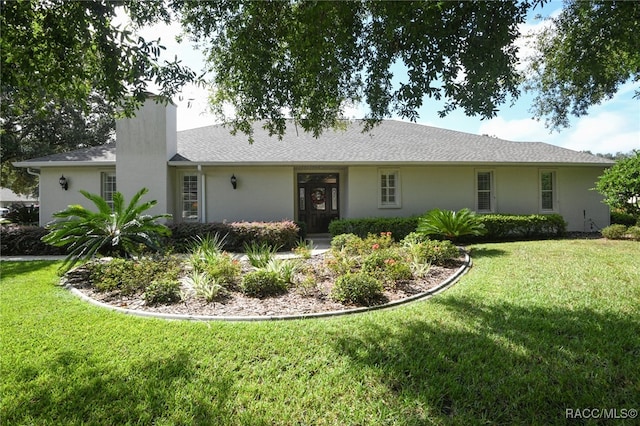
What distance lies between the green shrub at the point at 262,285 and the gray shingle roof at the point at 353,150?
24.2 ft

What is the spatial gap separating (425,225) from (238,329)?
7.84 metres

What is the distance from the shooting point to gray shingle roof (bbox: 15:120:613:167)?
1277cm

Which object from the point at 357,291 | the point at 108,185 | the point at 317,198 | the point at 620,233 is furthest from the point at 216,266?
the point at 620,233

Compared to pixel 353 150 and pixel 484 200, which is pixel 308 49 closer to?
pixel 353 150

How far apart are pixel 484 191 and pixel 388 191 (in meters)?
4.07

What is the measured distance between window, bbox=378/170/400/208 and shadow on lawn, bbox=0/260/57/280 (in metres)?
11.2

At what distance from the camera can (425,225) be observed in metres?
10.5

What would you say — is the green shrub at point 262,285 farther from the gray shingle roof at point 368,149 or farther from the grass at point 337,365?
the gray shingle roof at point 368,149

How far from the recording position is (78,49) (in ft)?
14.9

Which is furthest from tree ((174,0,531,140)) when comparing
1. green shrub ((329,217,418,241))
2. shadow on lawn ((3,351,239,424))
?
green shrub ((329,217,418,241))

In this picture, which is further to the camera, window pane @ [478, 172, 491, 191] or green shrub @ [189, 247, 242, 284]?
window pane @ [478, 172, 491, 191]

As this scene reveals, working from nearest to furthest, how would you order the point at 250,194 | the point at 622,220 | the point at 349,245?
the point at 349,245 < the point at 250,194 < the point at 622,220

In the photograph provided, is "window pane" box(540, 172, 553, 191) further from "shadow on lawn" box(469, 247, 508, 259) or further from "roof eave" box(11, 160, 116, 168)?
"roof eave" box(11, 160, 116, 168)

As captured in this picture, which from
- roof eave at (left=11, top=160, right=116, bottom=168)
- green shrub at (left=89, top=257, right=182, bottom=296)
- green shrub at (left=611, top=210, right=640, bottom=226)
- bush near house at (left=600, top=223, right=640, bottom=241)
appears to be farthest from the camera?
green shrub at (left=611, top=210, right=640, bottom=226)
